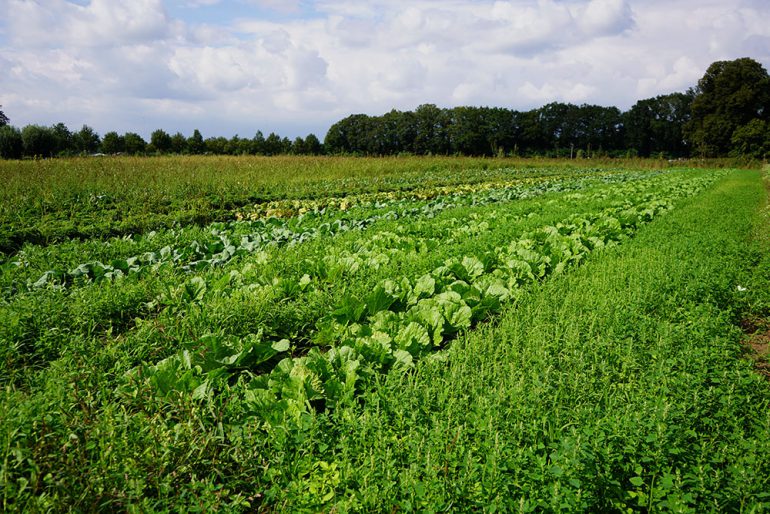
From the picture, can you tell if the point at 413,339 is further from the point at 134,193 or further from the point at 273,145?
the point at 273,145

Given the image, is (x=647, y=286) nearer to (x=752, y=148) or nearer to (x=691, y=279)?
(x=691, y=279)

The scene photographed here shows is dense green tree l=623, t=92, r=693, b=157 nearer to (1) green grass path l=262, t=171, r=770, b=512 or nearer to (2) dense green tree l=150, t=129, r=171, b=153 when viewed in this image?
(2) dense green tree l=150, t=129, r=171, b=153

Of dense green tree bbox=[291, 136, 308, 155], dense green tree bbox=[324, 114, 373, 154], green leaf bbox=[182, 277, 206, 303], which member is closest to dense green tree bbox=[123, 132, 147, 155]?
dense green tree bbox=[291, 136, 308, 155]

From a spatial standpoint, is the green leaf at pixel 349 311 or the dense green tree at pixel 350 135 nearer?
the green leaf at pixel 349 311

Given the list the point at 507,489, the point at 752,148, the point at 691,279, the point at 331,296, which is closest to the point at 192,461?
the point at 507,489

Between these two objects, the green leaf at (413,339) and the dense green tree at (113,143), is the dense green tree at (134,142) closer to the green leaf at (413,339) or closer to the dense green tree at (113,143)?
the dense green tree at (113,143)

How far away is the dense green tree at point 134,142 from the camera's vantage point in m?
46.8

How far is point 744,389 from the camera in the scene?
337 centimetres

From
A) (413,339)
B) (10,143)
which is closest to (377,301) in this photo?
(413,339)

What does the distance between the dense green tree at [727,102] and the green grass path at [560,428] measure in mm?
69908

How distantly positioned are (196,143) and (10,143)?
18288 millimetres

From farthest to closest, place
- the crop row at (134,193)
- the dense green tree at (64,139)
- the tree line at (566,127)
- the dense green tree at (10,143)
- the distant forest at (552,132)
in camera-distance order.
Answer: the tree line at (566,127)
the distant forest at (552,132)
the dense green tree at (64,139)
the dense green tree at (10,143)
the crop row at (134,193)

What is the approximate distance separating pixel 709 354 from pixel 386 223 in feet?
22.4

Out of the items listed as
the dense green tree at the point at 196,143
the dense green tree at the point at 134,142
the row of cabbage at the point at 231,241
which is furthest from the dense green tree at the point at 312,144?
the row of cabbage at the point at 231,241
